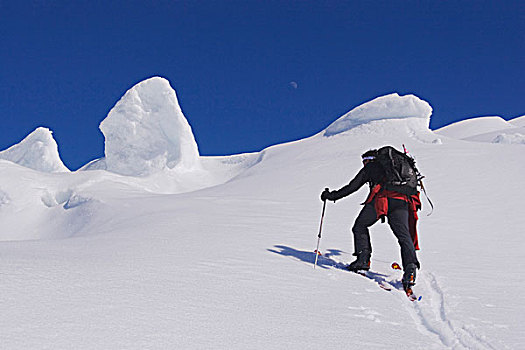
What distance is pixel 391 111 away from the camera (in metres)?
28.1

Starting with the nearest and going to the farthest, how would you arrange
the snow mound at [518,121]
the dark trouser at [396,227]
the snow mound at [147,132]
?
the dark trouser at [396,227] → the snow mound at [147,132] → the snow mound at [518,121]

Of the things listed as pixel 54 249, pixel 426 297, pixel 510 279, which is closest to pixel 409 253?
pixel 426 297

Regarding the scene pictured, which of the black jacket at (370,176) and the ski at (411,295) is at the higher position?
the black jacket at (370,176)

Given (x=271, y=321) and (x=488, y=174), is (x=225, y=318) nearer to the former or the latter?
(x=271, y=321)

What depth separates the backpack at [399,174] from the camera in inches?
172

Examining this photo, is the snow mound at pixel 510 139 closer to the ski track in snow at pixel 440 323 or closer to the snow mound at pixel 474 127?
the snow mound at pixel 474 127

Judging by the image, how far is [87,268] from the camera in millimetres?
3412

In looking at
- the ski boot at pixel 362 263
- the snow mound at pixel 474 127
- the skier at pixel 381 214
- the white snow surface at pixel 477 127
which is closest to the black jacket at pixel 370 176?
the skier at pixel 381 214

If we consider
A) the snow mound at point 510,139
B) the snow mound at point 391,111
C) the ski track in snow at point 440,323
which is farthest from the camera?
the snow mound at point 510,139

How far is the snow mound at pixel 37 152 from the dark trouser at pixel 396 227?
41403 mm

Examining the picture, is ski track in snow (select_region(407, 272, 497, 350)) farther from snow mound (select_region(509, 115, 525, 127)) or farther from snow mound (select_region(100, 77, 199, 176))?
snow mound (select_region(509, 115, 525, 127))

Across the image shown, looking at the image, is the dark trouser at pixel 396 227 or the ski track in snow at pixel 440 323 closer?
the ski track in snow at pixel 440 323

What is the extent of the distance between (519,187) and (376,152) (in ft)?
28.0

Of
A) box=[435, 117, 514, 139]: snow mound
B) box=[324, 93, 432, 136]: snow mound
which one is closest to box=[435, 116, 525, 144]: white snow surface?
box=[435, 117, 514, 139]: snow mound
